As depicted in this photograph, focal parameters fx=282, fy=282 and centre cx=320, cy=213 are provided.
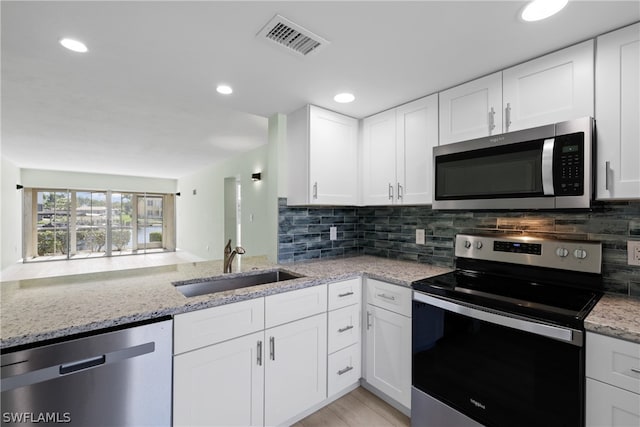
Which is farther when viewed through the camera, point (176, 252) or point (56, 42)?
point (176, 252)

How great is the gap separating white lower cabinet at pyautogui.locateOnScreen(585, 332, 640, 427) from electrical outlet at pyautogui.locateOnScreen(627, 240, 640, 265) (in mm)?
659

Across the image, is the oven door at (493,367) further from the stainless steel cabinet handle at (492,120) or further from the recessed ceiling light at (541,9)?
the recessed ceiling light at (541,9)

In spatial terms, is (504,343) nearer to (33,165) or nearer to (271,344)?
(271,344)

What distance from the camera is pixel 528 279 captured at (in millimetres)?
1739

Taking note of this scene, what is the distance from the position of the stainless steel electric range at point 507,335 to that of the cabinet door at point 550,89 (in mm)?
714

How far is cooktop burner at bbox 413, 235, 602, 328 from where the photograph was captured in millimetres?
1328

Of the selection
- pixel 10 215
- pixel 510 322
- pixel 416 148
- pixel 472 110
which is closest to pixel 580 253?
pixel 510 322

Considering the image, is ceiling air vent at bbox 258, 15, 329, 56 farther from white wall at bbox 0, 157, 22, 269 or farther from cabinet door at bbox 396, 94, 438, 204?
white wall at bbox 0, 157, 22, 269

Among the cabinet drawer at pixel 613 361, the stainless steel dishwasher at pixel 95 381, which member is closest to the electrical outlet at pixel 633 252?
the cabinet drawer at pixel 613 361

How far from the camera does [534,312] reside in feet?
4.15

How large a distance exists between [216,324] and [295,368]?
0.63 m

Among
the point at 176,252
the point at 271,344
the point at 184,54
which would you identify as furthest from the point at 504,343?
the point at 176,252

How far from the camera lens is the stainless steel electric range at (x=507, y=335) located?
3.94 ft

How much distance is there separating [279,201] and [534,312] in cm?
186
